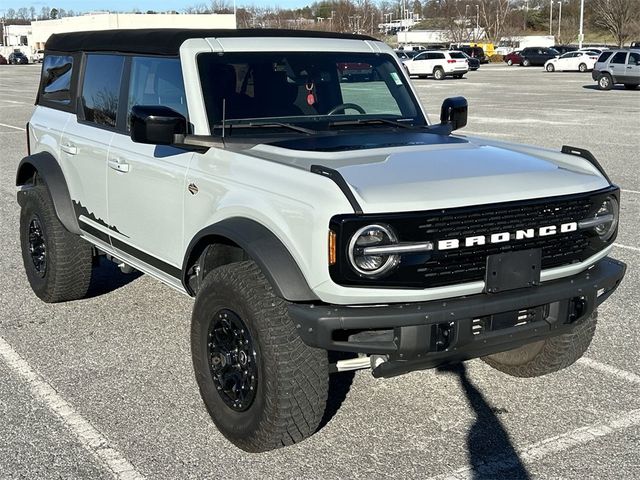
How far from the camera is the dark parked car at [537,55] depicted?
5928 centimetres

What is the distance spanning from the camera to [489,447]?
12.7 feet

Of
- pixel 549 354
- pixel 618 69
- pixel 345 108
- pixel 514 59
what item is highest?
pixel 514 59

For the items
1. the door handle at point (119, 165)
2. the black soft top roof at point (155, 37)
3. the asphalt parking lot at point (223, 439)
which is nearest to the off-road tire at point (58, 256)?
the asphalt parking lot at point (223, 439)

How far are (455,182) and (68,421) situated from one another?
226 centimetres

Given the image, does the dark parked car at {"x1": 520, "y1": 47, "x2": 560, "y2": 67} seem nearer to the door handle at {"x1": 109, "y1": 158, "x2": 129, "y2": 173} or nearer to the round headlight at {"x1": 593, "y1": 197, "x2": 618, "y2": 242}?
the door handle at {"x1": 109, "y1": 158, "x2": 129, "y2": 173}

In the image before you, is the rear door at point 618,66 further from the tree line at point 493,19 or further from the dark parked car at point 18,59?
the dark parked car at point 18,59

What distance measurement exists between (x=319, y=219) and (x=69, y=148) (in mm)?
2976

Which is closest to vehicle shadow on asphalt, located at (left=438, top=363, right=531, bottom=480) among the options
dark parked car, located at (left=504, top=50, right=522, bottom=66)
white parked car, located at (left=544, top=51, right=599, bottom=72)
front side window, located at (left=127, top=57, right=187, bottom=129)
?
front side window, located at (left=127, top=57, right=187, bottom=129)

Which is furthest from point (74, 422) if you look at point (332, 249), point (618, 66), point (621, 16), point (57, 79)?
point (621, 16)

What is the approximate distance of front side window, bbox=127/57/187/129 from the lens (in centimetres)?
458

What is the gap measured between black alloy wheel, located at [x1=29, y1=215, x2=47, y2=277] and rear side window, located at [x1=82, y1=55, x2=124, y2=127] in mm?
943

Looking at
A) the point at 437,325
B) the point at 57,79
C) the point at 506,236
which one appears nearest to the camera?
the point at 437,325

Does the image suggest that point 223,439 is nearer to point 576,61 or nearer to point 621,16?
point 576,61

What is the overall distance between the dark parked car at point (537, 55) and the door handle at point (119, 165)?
5797 centimetres
